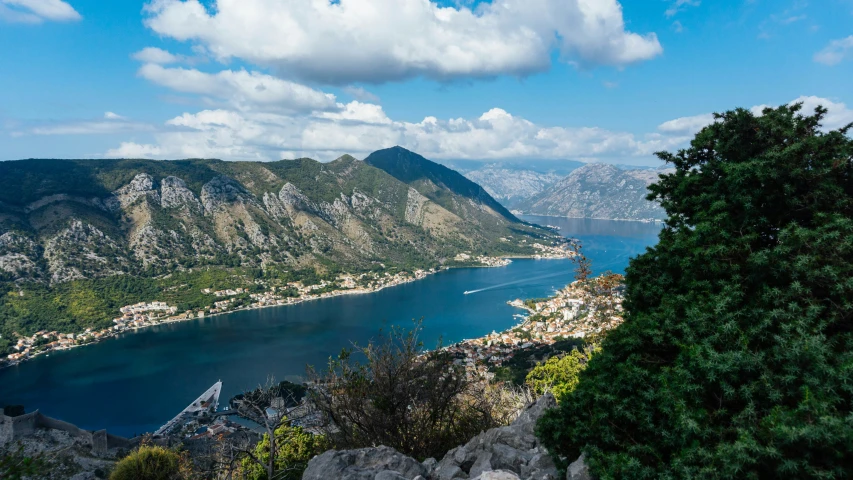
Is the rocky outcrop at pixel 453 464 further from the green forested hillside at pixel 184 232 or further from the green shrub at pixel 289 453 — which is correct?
the green forested hillside at pixel 184 232

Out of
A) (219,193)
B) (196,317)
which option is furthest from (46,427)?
(219,193)

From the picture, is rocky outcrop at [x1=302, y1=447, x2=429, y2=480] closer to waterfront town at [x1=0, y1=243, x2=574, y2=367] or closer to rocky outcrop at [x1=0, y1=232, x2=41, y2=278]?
waterfront town at [x1=0, y1=243, x2=574, y2=367]

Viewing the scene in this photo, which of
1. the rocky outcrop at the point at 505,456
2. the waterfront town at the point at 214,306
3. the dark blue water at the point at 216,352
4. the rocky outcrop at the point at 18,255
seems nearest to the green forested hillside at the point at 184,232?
the rocky outcrop at the point at 18,255

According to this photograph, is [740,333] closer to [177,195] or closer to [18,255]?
[18,255]

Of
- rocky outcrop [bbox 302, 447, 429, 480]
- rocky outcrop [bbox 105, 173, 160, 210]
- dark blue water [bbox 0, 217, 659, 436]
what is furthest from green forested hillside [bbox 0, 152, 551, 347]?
rocky outcrop [bbox 302, 447, 429, 480]

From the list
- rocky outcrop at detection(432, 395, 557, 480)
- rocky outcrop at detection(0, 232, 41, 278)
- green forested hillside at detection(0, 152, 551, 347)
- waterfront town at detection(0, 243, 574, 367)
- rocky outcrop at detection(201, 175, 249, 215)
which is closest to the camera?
rocky outcrop at detection(432, 395, 557, 480)
